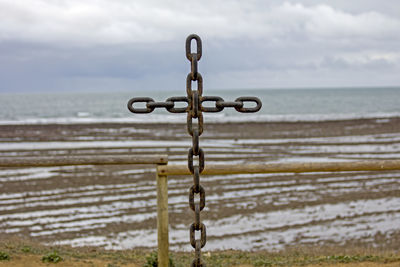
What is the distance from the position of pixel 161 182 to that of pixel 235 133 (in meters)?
23.5

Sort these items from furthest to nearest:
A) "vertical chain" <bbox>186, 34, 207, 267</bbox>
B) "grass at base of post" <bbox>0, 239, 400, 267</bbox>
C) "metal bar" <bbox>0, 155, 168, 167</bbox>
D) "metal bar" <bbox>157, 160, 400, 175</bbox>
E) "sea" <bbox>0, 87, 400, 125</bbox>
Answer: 1. "sea" <bbox>0, 87, 400, 125</bbox>
2. "grass at base of post" <bbox>0, 239, 400, 267</bbox>
3. "metal bar" <bbox>0, 155, 168, 167</bbox>
4. "metal bar" <bbox>157, 160, 400, 175</bbox>
5. "vertical chain" <bbox>186, 34, 207, 267</bbox>

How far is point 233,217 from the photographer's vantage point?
30.9 feet

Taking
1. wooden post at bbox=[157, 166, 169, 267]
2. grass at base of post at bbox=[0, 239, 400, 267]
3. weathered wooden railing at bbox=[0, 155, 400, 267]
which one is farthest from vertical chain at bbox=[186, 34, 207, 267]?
grass at base of post at bbox=[0, 239, 400, 267]

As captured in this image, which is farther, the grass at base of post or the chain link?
the grass at base of post

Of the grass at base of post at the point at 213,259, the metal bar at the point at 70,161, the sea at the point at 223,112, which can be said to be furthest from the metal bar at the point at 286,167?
the sea at the point at 223,112

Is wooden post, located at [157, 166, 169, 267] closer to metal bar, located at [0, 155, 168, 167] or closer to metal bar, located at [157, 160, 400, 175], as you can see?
metal bar, located at [157, 160, 400, 175]

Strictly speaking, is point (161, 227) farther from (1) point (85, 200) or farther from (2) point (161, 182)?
(1) point (85, 200)

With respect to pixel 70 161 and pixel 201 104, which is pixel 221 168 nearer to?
pixel 70 161

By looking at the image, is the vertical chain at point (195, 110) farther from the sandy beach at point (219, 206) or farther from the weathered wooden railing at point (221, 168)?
the sandy beach at point (219, 206)

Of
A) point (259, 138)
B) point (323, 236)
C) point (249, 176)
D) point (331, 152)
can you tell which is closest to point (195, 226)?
point (323, 236)

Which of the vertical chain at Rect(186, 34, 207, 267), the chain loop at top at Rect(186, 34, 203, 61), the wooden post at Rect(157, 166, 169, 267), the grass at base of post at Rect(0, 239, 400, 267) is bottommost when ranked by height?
the grass at base of post at Rect(0, 239, 400, 267)

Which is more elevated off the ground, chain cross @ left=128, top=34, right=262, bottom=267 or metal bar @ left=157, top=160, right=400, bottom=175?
chain cross @ left=128, top=34, right=262, bottom=267

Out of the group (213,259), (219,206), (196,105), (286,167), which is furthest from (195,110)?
(219,206)

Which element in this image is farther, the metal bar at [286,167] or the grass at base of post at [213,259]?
the grass at base of post at [213,259]
